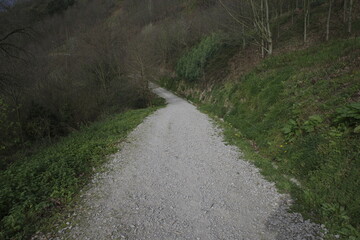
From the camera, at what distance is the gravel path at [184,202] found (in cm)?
325

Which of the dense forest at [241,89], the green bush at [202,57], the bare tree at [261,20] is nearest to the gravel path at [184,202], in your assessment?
the dense forest at [241,89]

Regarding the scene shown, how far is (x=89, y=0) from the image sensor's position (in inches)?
3113

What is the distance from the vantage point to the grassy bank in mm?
3578

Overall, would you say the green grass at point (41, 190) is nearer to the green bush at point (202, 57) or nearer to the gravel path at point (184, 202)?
the gravel path at point (184, 202)

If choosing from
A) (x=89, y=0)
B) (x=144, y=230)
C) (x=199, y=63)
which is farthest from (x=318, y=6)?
(x=89, y=0)

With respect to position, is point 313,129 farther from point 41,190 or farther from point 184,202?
Result: point 41,190

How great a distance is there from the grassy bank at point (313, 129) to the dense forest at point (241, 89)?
3 centimetres

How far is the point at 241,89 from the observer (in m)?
12.0

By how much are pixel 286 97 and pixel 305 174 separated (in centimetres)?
426

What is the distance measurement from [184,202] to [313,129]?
13.6 feet

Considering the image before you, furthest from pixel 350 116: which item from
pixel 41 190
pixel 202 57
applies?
pixel 202 57

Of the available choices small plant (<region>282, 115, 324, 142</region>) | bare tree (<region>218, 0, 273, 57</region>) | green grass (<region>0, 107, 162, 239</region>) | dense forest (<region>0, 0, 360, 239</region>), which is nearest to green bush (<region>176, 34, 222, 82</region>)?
dense forest (<region>0, 0, 360, 239</region>)

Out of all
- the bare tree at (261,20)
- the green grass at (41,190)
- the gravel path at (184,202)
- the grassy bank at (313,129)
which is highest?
the bare tree at (261,20)

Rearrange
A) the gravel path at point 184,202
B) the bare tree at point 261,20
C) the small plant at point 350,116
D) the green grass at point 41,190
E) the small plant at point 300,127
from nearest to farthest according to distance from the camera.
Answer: the gravel path at point 184,202 < the green grass at point 41,190 < the small plant at point 350,116 < the small plant at point 300,127 < the bare tree at point 261,20
